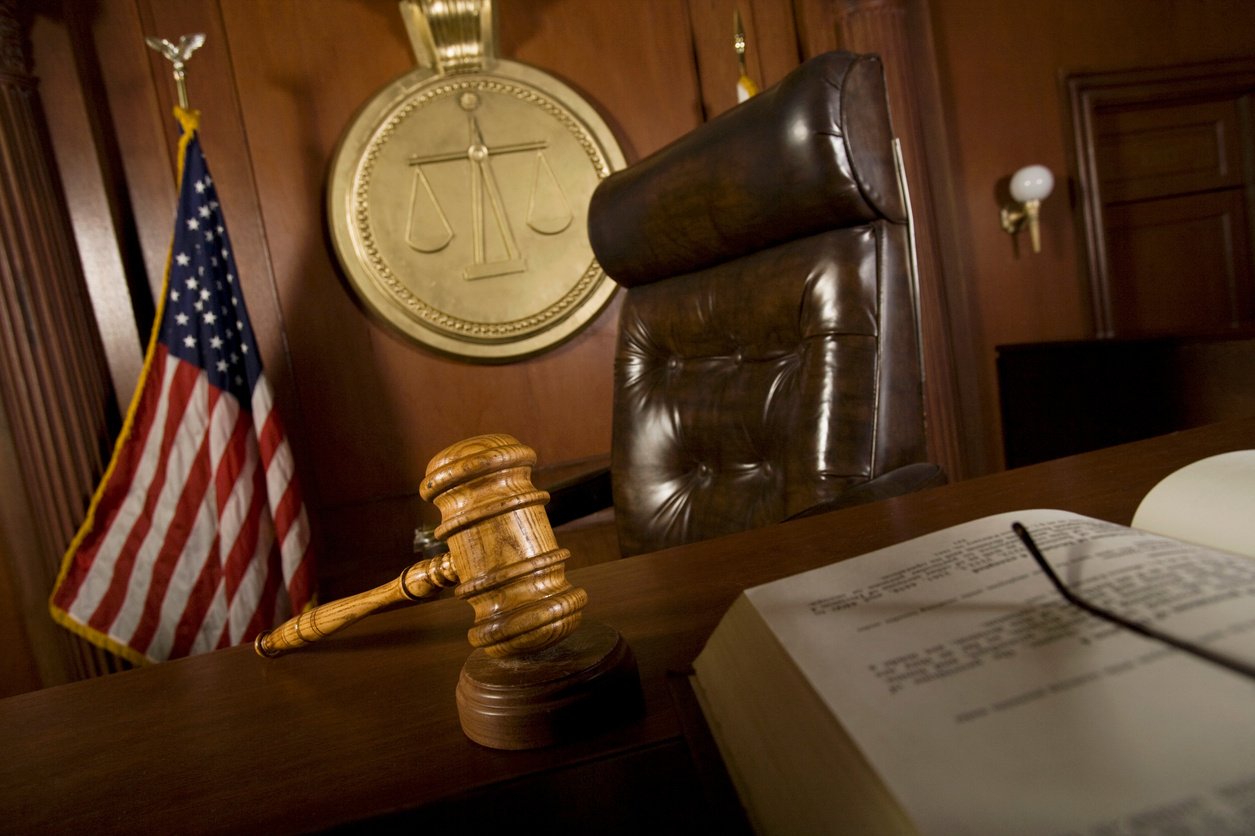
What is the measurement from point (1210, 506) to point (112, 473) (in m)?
2.17

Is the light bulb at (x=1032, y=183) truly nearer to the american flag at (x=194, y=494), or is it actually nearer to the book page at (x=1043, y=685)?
the american flag at (x=194, y=494)

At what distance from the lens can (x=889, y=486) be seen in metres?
0.91

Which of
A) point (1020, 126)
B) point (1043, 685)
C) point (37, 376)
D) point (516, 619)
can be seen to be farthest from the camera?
point (1020, 126)

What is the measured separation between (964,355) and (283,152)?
239 centimetres

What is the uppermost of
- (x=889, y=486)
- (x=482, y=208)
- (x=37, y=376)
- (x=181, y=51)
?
(x=181, y=51)

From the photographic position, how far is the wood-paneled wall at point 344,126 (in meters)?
2.03

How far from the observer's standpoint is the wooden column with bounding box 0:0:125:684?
1.77m

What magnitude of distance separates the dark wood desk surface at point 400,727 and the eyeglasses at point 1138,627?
167 mm

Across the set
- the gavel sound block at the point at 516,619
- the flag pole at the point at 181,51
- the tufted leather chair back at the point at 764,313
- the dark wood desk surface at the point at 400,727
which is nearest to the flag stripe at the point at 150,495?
the flag pole at the point at 181,51

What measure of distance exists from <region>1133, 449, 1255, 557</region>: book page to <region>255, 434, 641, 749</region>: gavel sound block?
1.05 ft

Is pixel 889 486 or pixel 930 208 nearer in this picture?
pixel 889 486

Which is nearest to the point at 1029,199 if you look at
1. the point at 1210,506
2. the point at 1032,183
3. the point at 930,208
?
the point at 1032,183

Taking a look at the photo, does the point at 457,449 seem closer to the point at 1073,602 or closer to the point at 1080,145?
the point at 1073,602

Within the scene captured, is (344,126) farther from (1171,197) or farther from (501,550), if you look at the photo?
(1171,197)
